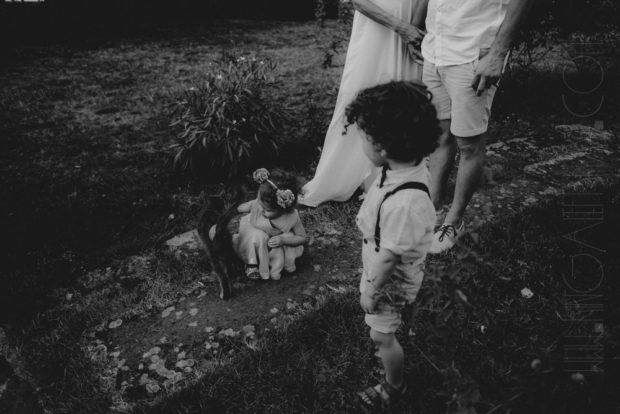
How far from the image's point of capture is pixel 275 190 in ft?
8.28

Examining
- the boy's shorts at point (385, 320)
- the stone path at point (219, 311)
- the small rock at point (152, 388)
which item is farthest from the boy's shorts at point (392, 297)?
the small rock at point (152, 388)

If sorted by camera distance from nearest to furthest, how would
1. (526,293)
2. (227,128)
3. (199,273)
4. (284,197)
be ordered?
(284,197), (526,293), (199,273), (227,128)

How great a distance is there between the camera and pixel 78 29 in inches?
389

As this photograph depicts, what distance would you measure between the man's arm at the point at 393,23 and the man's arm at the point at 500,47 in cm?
63

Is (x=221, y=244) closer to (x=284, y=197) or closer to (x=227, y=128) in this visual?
(x=284, y=197)

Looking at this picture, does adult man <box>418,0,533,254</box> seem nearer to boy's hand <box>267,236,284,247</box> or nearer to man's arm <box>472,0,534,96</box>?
man's arm <box>472,0,534,96</box>

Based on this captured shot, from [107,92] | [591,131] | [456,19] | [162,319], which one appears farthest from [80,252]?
[591,131]

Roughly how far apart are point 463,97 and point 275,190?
1233mm

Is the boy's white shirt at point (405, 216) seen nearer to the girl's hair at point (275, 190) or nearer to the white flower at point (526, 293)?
the girl's hair at point (275, 190)

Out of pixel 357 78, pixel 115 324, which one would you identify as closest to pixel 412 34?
pixel 357 78

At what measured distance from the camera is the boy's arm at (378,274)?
1.60 m

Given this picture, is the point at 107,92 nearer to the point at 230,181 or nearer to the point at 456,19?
the point at 230,181

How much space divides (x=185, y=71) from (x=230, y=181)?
414 centimetres

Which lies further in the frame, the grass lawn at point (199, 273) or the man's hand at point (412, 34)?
the man's hand at point (412, 34)
